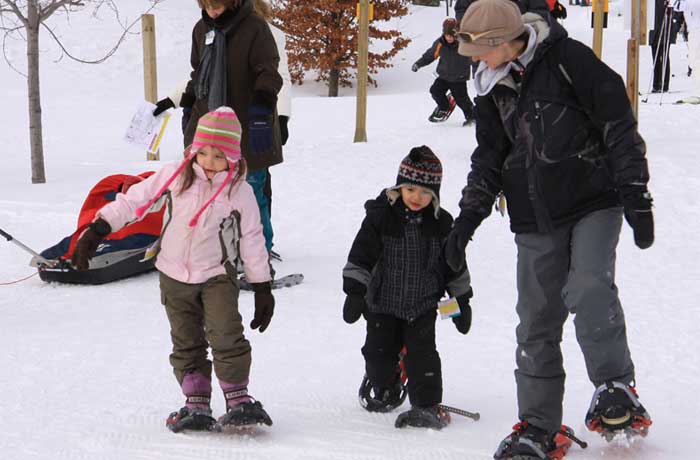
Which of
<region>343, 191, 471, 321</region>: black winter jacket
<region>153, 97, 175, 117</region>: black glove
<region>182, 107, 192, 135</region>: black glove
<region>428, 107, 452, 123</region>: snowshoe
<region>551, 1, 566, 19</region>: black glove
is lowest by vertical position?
<region>428, 107, 452, 123</region>: snowshoe

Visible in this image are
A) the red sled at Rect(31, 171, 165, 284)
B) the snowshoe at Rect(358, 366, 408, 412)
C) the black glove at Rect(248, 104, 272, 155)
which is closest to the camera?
the snowshoe at Rect(358, 366, 408, 412)

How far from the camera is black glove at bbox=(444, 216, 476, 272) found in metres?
4.02

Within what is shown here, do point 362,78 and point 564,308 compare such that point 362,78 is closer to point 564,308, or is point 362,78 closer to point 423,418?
point 423,418

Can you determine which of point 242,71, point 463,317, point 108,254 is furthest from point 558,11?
point 463,317

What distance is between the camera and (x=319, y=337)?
6.01 metres

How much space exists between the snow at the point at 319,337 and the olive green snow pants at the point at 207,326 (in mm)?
285

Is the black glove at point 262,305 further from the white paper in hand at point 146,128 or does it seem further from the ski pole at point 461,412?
the white paper in hand at point 146,128

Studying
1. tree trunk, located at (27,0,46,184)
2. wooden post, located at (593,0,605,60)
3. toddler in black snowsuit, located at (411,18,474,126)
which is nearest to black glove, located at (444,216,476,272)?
tree trunk, located at (27,0,46,184)

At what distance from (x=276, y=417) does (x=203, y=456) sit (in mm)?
591

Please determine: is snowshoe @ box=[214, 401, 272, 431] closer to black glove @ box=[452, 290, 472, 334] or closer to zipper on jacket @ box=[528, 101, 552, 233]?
black glove @ box=[452, 290, 472, 334]

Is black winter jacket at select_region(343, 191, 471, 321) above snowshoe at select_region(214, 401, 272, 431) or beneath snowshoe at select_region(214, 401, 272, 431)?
above

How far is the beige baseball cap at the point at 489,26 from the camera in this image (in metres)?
3.76

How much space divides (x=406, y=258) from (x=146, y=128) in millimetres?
3440

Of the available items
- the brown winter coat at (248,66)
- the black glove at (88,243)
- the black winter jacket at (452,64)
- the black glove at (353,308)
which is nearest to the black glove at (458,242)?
the black glove at (353,308)
